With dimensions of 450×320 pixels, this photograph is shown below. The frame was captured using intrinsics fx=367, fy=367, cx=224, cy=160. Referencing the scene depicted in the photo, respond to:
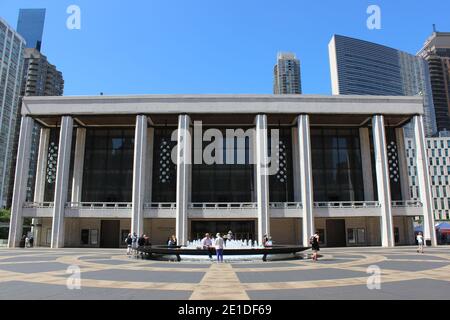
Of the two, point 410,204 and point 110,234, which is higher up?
point 410,204

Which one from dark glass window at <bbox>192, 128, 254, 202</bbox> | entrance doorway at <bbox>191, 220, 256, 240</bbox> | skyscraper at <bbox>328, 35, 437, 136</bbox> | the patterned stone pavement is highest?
skyscraper at <bbox>328, 35, 437, 136</bbox>

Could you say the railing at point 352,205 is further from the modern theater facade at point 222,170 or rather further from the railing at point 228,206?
the railing at point 228,206

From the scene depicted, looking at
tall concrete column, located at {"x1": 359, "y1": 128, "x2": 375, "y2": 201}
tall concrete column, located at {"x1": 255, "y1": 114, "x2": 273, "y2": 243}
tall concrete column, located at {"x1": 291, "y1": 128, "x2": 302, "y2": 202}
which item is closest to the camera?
tall concrete column, located at {"x1": 255, "y1": 114, "x2": 273, "y2": 243}

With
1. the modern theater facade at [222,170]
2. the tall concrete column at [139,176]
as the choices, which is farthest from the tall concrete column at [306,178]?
the tall concrete column at [139,176]

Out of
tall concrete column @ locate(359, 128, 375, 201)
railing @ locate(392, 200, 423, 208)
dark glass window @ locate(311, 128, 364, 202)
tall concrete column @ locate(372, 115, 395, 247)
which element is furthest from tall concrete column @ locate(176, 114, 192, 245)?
railing @ locate(392, 200, 423, 208)

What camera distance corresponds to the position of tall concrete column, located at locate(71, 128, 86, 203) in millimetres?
48375

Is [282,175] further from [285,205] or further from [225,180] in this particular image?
[225,180]

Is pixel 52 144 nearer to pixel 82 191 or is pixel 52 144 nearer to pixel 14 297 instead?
pixel 82 191

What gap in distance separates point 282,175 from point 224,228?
1043 cm

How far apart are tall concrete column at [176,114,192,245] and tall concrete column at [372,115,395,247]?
23.1 meters

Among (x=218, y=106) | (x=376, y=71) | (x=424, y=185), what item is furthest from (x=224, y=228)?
(x=376, y=71)

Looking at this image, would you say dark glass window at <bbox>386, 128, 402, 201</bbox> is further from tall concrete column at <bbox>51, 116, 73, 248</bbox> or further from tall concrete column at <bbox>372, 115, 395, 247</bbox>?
tall concrete column at <bbox>51, 116, 73, 248</bbox>

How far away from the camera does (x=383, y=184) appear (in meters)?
44.0
